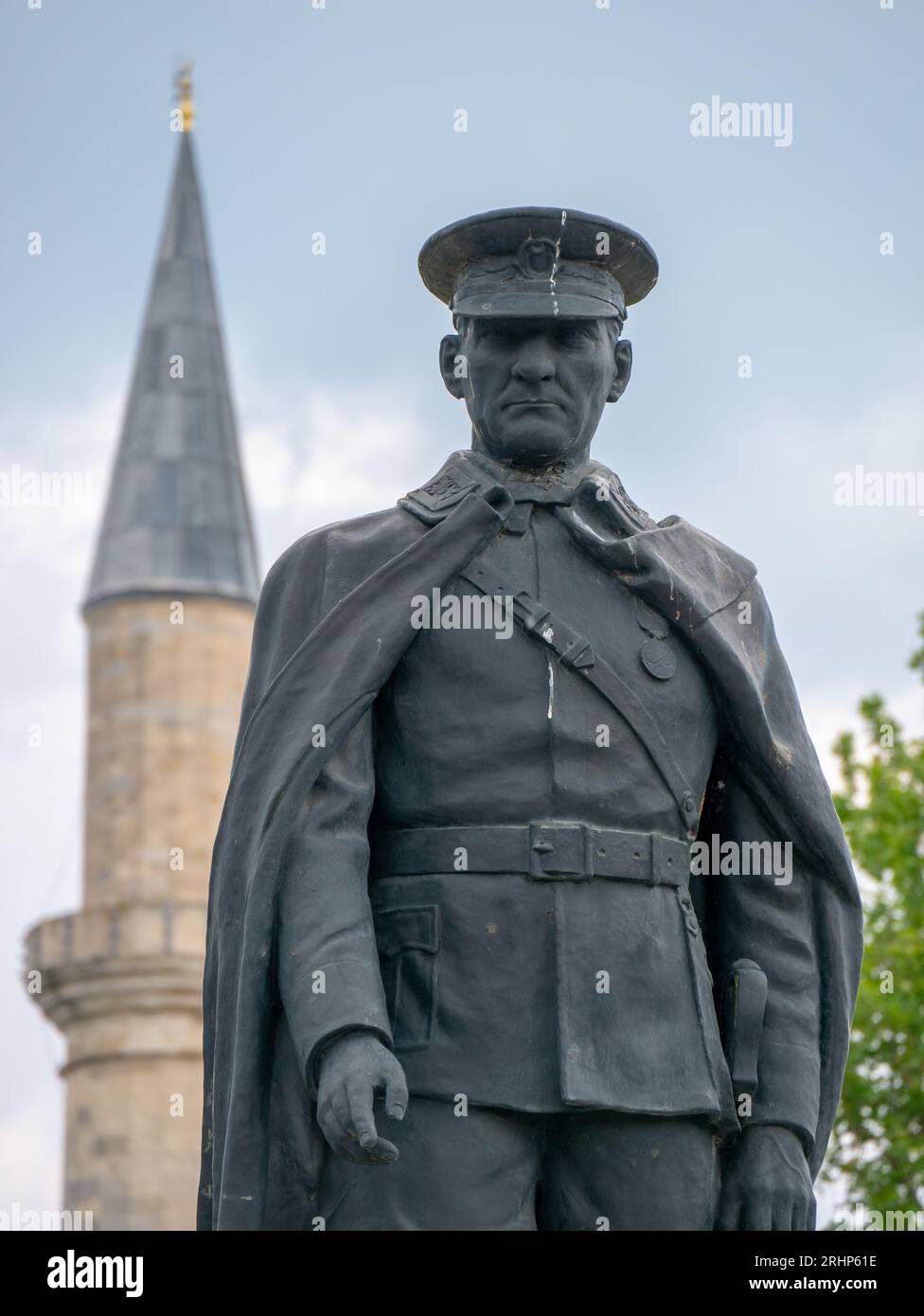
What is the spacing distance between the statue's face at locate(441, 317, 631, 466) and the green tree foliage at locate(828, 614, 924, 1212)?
2052 centimetres

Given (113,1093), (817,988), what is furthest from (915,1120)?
(113,1093)

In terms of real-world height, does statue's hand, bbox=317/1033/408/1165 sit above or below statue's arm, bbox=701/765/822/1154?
below

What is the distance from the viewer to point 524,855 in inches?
286

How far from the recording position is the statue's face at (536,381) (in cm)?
764

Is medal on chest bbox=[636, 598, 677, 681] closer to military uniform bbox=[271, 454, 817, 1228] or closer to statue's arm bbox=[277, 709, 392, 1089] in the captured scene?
military uniform bbox=[271, 454, 817, 1228]

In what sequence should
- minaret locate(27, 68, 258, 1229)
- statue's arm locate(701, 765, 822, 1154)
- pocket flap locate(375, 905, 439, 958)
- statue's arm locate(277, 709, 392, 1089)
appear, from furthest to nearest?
1. minaret locate(27, 68, 258, 1229)
2. statue's arm locate(701, 765, 822, 1154)
3. pocket flap locate(375, 905, 439, 958)
4. statue's arm locate(277, 709, 392, 1089)

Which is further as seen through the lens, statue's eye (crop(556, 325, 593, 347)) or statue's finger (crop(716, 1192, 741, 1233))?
statue's eye (crop(556, 325, 593, 347))

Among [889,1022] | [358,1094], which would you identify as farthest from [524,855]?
[889,1022]

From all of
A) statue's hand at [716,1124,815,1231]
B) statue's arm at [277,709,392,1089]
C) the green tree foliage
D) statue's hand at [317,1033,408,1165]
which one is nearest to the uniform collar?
statue's arm at [277,709,392,1089]

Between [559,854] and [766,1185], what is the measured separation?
0.89 metres

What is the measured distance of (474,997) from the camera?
283 inches

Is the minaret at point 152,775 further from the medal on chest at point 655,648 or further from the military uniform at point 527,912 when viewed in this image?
the military uniform at point 527,912

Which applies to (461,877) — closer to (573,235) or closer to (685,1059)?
(685,1059)

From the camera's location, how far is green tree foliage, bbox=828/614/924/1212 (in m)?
29.2
